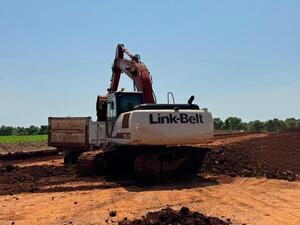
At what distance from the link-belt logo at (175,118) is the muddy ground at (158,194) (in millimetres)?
2014

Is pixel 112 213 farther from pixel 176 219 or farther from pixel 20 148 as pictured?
pixel 20 148

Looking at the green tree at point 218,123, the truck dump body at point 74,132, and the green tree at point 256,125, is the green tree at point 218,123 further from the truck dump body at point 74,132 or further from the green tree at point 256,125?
the truck dump body at point 74,132

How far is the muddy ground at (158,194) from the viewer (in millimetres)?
10922

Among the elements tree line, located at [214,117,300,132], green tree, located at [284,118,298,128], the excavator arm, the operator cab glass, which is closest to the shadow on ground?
the operator cab glass

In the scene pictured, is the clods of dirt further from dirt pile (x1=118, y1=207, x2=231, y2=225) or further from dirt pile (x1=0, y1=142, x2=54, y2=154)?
dirt pile (x1=0, y1=142, x2=54, y2=154)

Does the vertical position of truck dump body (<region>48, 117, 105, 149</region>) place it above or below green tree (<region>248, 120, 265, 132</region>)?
below

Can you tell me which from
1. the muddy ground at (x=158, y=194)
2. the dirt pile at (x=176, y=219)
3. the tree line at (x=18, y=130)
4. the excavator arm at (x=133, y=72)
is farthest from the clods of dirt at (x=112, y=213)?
the tree line at (x=18, y=130)

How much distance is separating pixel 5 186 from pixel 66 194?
9.66 ft

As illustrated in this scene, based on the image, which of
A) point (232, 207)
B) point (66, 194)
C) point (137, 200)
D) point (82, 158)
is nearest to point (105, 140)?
point (82, 158)

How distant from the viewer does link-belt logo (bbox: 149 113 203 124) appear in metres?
15.3

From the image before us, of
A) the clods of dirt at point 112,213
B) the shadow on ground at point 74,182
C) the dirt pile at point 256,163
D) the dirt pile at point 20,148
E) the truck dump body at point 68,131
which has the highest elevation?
the truck dump body at point 68,131

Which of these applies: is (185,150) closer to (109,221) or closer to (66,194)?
(66,194)

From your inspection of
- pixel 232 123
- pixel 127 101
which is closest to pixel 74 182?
pixel 127 101

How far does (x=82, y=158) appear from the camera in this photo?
57.8ft
